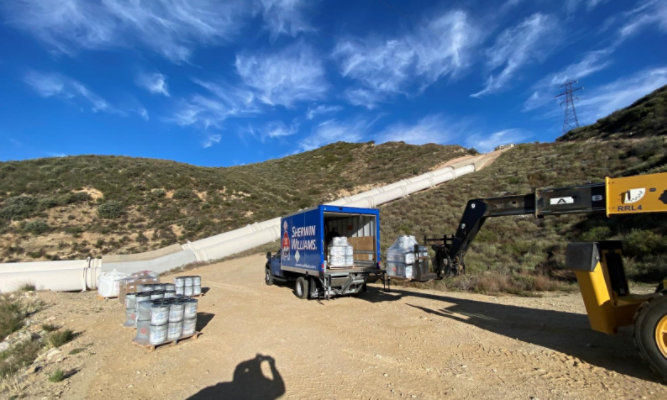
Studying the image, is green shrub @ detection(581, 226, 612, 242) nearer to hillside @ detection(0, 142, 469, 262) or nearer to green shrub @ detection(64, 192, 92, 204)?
hillside @ detection(0, 142, 469, 262)

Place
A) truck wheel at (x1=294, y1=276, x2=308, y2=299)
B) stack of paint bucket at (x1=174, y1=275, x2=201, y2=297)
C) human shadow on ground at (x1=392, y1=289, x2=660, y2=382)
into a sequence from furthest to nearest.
A: stack of paint bucket at (x1=174, y1=275, x2=201, y2=297) < truck wheel at (x1=294, y1=276, x2=308, y2=299) < human shadow on ground at (x1=392, y1=289, x2=660, y2=382)

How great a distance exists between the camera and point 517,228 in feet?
59.6

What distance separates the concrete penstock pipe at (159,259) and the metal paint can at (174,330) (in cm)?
1240

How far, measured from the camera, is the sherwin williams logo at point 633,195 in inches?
197

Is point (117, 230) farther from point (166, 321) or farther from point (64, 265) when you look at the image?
point (166, 321)

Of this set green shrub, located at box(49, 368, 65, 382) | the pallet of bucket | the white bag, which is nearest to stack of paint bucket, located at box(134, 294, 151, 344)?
the pallet of bucket

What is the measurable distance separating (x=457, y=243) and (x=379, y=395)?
381 centimetres

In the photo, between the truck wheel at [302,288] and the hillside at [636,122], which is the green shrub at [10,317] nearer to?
the truck wheel at [302,288]

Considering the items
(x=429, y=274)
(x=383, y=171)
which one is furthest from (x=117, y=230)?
(x=383, y=171)

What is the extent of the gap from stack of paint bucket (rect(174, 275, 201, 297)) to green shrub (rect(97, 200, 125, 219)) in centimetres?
1961

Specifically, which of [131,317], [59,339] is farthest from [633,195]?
[59,339]

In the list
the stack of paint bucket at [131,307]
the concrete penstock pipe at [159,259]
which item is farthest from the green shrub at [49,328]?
the concrete penstock pipe at [159,259]

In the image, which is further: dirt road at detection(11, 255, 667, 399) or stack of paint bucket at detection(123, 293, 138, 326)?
stack of paint bucket at detection(123, 293, 138, 326)

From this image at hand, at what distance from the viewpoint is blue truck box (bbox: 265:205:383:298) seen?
1111 cm
